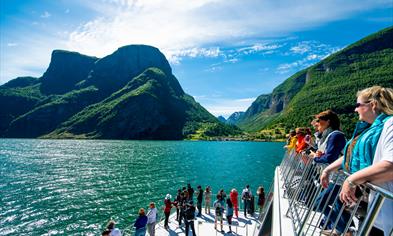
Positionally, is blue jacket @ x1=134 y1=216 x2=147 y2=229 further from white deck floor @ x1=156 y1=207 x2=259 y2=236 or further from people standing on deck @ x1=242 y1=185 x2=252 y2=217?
people standing on deck @ x1=242 y1=185 x2=252 y2=217

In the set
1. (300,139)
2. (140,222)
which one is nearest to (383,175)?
(300,139)

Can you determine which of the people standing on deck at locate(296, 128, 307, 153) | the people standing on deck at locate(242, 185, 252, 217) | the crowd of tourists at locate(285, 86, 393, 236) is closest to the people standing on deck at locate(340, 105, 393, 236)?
the crowd of tourists at locate(285, 86, 393, 236)

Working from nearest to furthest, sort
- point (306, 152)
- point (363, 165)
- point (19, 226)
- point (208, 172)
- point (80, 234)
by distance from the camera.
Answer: point (363, 165) → point (306, 152) → point (80, 234) → point (19, 226) → point (208, 172)

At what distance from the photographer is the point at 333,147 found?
212 inches

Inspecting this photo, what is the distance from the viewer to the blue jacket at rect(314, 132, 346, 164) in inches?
210

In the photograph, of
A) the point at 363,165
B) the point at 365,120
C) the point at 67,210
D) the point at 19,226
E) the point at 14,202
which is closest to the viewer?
the point at 363,165

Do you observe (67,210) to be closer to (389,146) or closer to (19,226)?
(19,226)

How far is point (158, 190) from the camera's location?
44.5 m

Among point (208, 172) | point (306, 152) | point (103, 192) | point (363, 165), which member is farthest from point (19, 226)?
point (208, 172)

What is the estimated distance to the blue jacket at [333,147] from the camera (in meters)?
5.32

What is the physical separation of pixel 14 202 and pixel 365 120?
4310 centimetres

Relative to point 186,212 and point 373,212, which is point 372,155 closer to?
point 373,212

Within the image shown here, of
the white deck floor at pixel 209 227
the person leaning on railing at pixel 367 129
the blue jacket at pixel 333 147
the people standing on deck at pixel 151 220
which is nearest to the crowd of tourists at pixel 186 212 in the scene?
the people standing on deck at pixel 151 220

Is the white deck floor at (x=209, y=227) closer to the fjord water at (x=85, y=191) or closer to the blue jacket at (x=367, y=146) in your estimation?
the fjord water at (x=85, y=191)
